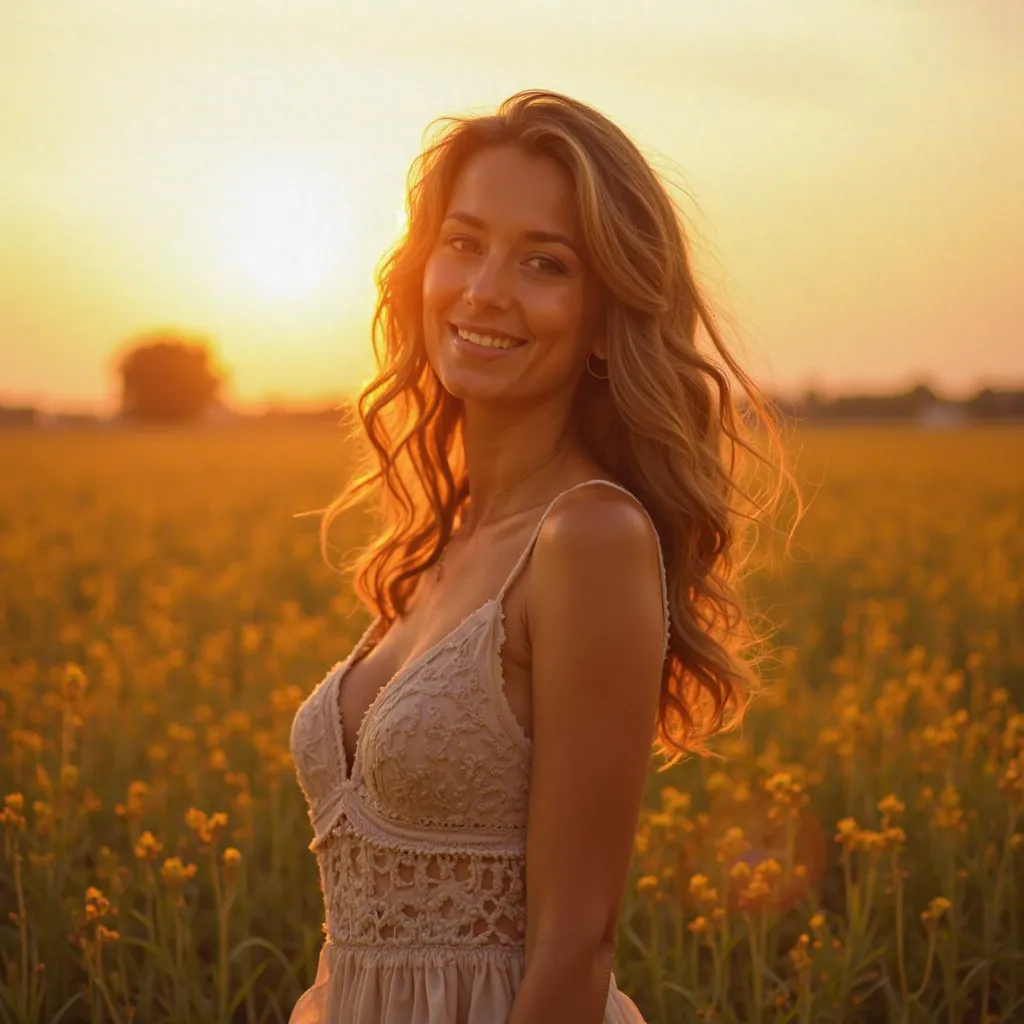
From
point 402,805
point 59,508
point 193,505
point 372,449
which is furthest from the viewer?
point 193,505

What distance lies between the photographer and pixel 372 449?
2783mm

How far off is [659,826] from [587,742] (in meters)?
1.64

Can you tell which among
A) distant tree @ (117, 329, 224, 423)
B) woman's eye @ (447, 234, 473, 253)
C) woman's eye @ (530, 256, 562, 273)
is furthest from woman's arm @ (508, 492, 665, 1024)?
distant tree @ (117, 329, 224, 423)

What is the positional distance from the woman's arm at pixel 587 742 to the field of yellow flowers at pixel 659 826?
67 centimetres

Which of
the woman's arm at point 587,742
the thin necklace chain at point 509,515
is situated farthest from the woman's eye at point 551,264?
the woman's arm at point 587,742

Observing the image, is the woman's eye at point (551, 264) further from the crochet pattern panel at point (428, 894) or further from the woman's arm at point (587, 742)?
the crochet pattern panel at point (428, 894)

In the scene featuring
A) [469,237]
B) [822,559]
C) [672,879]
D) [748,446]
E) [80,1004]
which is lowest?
[822,559]

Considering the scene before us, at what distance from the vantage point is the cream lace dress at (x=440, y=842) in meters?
1.88

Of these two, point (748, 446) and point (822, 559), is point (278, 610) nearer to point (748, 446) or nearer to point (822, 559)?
point (822, 559)

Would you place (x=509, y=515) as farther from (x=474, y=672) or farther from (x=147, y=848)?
(x=147, y=848)

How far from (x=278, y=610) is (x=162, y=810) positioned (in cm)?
504

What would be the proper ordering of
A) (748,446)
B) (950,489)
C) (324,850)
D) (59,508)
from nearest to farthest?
(324,850)
(748,446)
(59,508)
(950,489)

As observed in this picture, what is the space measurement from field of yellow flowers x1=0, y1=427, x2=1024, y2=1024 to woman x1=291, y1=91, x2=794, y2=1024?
0.37m

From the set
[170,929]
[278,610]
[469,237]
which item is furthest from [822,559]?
[469,237]
